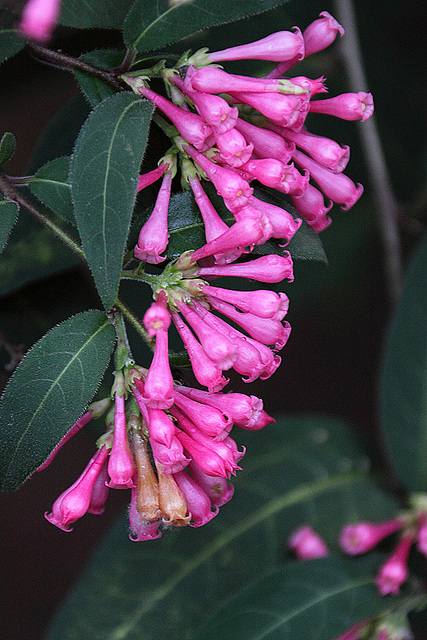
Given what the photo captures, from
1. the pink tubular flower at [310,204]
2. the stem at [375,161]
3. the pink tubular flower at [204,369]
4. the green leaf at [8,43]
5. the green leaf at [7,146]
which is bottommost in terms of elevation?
the stem at [375,161]

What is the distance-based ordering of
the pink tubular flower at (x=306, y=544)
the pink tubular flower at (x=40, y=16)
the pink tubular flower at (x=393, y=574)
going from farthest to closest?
the pink tubular flower at (x=306, y=544) < the pink tubular flower at (x=393, y=574) < the pink tubular flower at (x=40, y=16)

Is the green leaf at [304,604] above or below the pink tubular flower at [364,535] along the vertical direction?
above

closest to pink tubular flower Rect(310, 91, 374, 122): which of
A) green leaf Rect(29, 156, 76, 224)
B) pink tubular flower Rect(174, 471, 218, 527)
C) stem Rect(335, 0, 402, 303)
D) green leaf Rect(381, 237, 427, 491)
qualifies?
green leaf Rect(29, 156, 76, 224)

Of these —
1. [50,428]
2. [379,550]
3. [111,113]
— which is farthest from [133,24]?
[379,550]

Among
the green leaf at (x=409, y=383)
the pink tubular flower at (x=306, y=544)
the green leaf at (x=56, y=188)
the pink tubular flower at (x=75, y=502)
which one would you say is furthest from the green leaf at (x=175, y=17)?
the pink tubular flower at (x=306, y=544)

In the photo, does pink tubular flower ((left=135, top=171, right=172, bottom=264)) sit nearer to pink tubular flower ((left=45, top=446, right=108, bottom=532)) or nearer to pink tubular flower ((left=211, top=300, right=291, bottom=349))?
pink tubular flower ((left=211, top=300, right=291, bottom=349))

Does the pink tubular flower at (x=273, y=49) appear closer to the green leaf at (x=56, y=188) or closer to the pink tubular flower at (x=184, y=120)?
the pink tubular flower at (x=184, y=120)

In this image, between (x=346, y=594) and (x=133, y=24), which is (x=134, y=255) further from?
(x=346, y=594)
